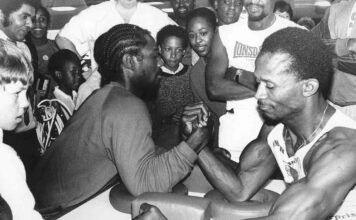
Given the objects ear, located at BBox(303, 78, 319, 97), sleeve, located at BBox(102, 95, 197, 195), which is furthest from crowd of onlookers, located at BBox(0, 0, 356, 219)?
ear, located at BBox(303, 78, 319, 97)

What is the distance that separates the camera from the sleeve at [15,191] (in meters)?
1.33

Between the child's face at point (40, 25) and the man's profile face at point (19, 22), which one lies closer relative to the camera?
the man's profile face at point (19, 22)

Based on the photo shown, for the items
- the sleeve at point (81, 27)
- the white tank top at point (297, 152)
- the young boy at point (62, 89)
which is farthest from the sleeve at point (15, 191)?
the sleeve at point (81, 27)

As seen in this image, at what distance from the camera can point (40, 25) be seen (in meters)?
4.12

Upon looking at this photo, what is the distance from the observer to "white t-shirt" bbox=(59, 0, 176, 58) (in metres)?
3.47

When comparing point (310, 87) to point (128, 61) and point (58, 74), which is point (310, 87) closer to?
point (128, 61)

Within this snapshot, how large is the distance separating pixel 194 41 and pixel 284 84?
5.45 ft

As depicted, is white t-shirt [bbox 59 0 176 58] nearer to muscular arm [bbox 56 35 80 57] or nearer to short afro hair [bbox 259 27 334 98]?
muscular arm [bbox 56 35 80 57]

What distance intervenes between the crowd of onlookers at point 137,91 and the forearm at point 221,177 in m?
0.01

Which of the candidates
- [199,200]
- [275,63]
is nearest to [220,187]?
[199,200]

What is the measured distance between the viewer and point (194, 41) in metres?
3.25

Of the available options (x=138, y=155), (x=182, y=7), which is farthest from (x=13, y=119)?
(x=182, y=7)

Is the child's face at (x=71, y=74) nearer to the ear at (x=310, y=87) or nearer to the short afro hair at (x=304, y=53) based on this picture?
the short afro hair at (x=304, y=53)

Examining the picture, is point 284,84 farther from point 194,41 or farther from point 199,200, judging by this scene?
point 194,41
